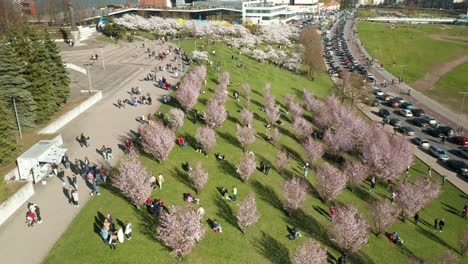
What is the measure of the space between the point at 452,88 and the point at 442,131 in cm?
3500

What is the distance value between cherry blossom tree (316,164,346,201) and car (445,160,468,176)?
61.2ft

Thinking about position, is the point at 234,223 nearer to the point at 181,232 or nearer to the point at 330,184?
the point at 181,232

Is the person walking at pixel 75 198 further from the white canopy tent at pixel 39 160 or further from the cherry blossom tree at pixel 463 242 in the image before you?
the cherry blossom tree at pixel 463 242

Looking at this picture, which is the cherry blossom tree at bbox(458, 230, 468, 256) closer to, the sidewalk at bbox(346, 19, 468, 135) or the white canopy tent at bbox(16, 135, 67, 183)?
the white canopy tent at bbox(16, 135, 67, 183)

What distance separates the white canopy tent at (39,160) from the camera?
1251 inches

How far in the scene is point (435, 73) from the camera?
10012 centimetres

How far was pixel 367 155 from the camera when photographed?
43062 mm

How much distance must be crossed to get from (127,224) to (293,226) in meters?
13.4

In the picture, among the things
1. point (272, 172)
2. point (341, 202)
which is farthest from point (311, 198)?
point (272, 172)

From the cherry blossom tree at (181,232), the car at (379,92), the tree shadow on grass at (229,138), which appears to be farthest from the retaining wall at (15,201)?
the car at (379,92)

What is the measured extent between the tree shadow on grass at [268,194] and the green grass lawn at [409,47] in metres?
68.6

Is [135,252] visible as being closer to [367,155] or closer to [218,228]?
[218,228]

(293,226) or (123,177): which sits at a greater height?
(123,177)

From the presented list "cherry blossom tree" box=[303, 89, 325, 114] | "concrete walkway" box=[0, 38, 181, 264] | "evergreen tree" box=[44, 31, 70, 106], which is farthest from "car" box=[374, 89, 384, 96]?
"evergreen tree" box=[44, 31, 70, 106]
